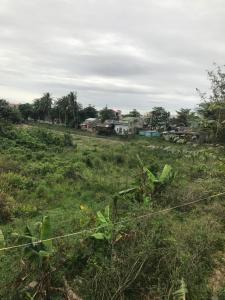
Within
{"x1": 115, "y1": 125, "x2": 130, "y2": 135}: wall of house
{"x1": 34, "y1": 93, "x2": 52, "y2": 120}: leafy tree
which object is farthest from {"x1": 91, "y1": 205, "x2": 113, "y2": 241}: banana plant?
{"x1": 34, "y1": 93, "x2": 52, "y2": 120}: leafy tree

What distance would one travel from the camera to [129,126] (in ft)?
125

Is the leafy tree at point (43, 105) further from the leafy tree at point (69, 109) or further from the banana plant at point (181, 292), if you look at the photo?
the banana plant at point (181, 292)

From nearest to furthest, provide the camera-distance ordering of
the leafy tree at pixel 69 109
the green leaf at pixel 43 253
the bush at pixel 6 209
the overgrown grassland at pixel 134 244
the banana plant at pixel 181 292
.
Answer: the banana plant at pixel 181 292 → the green leaf at pixel 43 253 → the overgrown grassland at pixel 134 244 → the bush at pixel 6 209 → the leafy tree at pixel 69 109

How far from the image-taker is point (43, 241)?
14.2 ft

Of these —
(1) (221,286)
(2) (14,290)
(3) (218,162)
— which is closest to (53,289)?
(2) (14,290)

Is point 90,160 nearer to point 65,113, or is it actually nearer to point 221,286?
point 221,286

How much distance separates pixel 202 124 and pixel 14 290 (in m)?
3.02

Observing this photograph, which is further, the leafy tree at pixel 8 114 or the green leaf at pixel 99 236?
the leafy tree at pixel 8 114

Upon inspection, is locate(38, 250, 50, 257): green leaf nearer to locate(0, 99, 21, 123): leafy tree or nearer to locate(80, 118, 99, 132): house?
locate(0, 99, 21, 123): leafy tree

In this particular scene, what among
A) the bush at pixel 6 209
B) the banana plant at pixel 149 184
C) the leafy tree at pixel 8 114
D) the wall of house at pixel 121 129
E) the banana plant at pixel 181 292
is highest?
the leafy tree at pixel 8 114

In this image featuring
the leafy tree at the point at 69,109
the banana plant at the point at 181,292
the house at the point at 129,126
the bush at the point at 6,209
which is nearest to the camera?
the banana plant at the point at 181,292

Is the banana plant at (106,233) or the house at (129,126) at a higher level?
the house at (129,126)

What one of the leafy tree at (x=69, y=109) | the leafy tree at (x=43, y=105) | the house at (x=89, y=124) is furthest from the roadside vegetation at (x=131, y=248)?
the leafy tree at (x=43, y=105)

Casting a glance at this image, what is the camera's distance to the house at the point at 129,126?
37.9 meters
